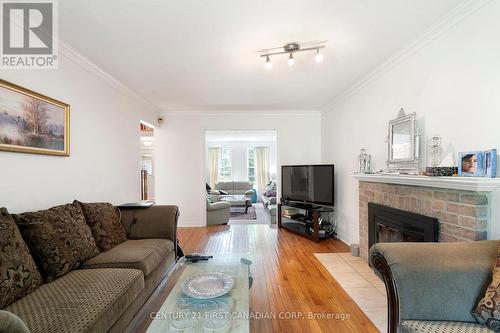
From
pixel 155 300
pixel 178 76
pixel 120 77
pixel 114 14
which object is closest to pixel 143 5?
pixel 114 14

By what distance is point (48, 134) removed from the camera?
213 cm

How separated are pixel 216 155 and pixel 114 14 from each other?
782 centimetres

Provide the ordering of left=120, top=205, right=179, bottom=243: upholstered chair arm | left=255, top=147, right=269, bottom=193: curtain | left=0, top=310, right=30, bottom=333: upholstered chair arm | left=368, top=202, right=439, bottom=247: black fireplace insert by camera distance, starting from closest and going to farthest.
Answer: left=0, top=310, right=30, bottom=333: upholstered chair arm → left=368, top=202, right=439, bottom=247: black fireplace insert → left=120, top=205, right=179, bottom=243: upholstered chair arm → left=255, top=147, right=269, bottom=193: curtain

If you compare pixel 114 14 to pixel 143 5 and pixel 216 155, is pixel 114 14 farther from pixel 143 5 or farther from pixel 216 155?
pixel 216 155

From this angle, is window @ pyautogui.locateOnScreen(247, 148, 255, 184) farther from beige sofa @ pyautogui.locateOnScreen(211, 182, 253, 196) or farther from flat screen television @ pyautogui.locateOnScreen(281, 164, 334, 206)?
flat screen television @ pyautogui.locateOnScreen(281, 164, 334, 206)

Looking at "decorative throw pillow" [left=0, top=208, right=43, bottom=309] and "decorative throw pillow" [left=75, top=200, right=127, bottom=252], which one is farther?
"decorative throw pillow" [left=75, top=200, right=127, bottom=252]

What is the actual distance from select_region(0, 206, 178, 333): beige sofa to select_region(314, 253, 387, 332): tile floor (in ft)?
6.11

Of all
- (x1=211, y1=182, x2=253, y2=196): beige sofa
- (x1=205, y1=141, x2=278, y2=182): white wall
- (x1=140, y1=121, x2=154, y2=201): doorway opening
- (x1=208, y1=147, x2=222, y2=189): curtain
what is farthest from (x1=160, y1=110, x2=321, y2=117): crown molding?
(x1=208, y1=147, x2=222, y2=189): curtain

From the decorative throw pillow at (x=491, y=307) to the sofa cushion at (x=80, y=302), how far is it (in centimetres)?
196

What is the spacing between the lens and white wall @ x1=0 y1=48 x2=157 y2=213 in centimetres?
189

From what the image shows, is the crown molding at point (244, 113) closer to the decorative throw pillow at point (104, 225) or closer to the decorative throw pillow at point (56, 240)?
the decorative throw pillow at point (104, 225)

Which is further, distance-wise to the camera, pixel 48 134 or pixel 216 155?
pixel 216 155

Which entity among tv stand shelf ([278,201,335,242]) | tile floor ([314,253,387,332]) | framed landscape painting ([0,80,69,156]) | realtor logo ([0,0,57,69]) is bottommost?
tile floor ([314,253,387,332])

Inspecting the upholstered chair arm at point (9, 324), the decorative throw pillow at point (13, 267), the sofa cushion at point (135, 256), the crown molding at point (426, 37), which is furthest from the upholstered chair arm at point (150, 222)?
the crown molding at point (426, 37)
